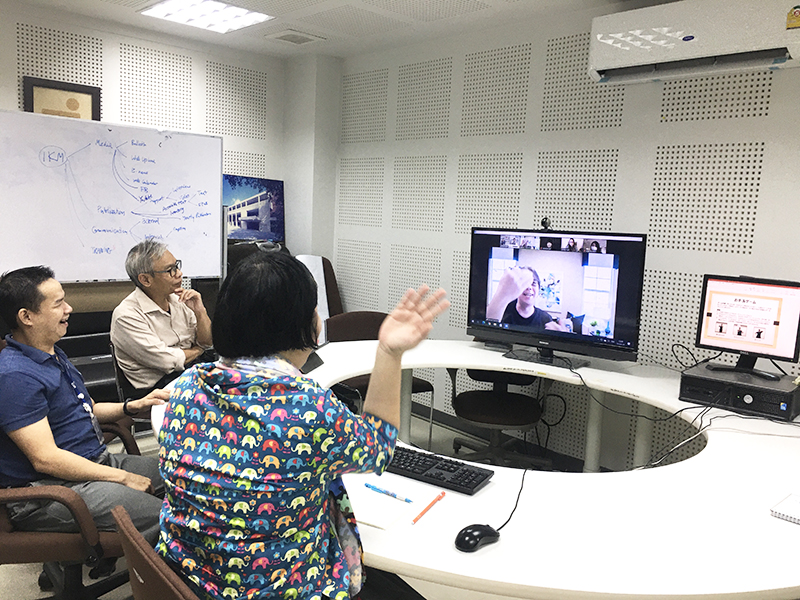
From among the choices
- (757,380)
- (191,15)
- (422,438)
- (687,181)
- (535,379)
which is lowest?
(422,438)

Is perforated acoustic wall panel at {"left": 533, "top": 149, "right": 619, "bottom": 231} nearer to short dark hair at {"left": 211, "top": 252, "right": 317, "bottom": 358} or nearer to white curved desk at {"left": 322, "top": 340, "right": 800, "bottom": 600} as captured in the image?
white curved desk at {"left": 322, "top": 340, "right": 800, "bottom": 600}

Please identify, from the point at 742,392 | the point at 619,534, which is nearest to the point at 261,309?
the point at 619,534

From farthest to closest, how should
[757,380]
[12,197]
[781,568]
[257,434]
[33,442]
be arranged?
[12,197]
[757,380]
[33,442]
[781,568]
[257,434]

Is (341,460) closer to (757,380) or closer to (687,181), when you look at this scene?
(757,380)

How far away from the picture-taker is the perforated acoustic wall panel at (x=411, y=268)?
180 inches

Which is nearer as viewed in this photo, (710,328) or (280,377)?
(280,377)

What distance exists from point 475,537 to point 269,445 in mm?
549

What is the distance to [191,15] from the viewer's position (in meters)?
4.20

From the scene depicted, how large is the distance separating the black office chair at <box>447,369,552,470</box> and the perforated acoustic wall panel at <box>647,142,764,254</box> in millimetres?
1142

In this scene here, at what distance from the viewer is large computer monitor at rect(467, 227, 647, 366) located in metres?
3.05

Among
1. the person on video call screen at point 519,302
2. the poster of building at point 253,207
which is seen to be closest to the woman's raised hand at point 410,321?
the person on video call screen at point 519,302

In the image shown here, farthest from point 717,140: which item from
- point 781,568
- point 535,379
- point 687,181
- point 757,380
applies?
point 781,568

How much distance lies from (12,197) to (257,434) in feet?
11.3

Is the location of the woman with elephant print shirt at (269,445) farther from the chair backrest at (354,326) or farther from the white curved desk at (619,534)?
the chair backrest at (354,326)
